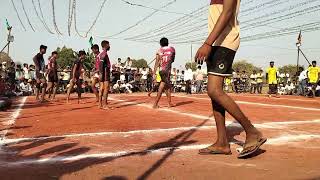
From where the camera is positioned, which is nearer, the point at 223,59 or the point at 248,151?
the point at 248,151

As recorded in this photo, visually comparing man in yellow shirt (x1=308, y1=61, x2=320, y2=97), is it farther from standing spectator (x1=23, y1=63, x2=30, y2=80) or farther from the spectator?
standing spectator (x1=23, y1=63, x2=30, y2=80)

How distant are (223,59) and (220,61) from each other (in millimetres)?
40

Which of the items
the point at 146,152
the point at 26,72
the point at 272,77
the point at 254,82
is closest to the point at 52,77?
the point at 26,72

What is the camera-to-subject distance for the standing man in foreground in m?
4.62

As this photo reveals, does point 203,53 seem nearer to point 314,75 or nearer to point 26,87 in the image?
point 314,75

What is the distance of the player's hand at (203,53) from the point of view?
4559mm

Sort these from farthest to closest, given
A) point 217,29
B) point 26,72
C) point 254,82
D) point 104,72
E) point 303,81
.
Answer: point 254,82
point 26,72
point 303,81
point 104,72
point 217,29

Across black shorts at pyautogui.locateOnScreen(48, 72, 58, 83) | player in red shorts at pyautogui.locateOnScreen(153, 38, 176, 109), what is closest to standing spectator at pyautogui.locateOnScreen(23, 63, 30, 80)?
black shorts at pyautogui.locateOnScreen(48, 72, 58, 83)

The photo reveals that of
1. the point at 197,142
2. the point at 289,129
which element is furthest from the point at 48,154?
the point at 289,129

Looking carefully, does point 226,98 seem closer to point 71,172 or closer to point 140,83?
point 71,172

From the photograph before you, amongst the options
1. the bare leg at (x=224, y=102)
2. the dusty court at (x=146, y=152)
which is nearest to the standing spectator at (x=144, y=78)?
the dusty court at (x=146, y=152)

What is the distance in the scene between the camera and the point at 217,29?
→ 15.2 feet

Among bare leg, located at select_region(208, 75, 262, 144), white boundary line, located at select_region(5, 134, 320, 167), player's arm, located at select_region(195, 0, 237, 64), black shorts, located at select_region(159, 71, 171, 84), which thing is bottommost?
white boundary line, located at select_region(5, 134, 320, 167)

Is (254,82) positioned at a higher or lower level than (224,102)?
higher
